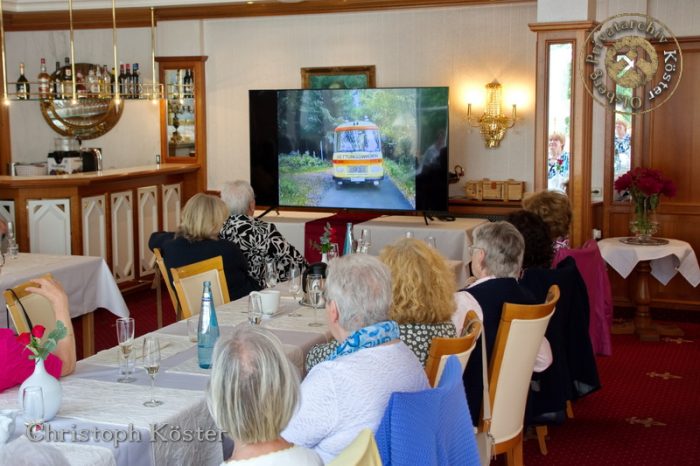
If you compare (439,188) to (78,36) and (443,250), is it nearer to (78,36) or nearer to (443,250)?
(443,250)

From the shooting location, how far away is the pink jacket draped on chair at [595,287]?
17.0 feet

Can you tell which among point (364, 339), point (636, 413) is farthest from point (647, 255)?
point (364, 339)

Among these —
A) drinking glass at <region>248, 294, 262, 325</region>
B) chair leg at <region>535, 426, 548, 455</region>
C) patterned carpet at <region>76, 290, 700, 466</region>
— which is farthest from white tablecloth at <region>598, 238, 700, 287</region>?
drinking glass at <region>248, 294, 262, 325</region>

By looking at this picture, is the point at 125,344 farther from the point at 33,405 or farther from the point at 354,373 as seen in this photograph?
the point at 354,373

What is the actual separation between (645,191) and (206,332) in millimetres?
4503

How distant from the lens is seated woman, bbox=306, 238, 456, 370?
3113 mm

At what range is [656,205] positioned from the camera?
269 inches

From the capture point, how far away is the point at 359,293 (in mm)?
2750

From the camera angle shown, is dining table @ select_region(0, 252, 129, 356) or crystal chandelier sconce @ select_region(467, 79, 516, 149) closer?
dining table @ select_region(0, 252, 129, 356)

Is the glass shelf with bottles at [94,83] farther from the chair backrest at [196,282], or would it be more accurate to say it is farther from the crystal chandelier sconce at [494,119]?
the chair backrest at [196,282]

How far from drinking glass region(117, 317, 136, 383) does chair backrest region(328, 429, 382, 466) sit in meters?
1.28

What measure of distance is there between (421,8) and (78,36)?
13.4ft

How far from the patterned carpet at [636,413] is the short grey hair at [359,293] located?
2.08 metres

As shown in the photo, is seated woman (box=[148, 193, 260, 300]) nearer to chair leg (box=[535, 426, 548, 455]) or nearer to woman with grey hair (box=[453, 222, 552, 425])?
woman with grey hair (box=[453, 222, 552, 425])
